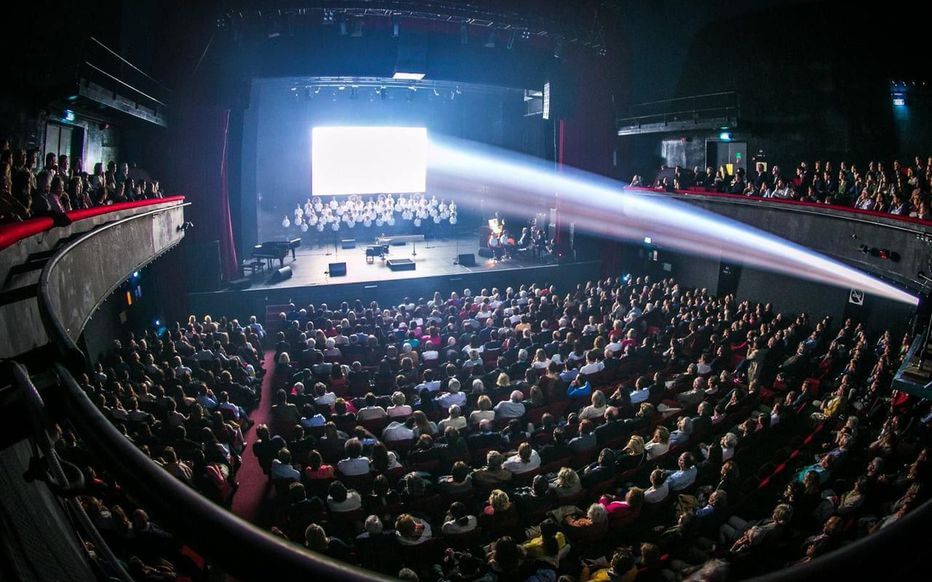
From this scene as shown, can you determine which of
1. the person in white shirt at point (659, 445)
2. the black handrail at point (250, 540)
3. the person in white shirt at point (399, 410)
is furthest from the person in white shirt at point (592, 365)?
the black handrail at point (250, 540)

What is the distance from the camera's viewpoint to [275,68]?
1814 centimetres

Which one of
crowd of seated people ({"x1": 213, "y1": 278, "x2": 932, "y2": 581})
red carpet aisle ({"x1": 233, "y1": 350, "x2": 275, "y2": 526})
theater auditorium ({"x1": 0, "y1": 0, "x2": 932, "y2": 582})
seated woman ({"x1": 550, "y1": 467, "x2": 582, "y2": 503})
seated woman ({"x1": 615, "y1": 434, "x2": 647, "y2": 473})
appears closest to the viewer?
theater auditorium ({"x1": 0, "y1": 0, "x2": 932, "y2": 582})

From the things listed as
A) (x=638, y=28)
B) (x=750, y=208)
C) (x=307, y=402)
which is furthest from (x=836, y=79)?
(x=307, y=402)

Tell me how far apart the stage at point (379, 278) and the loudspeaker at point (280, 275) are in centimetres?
19

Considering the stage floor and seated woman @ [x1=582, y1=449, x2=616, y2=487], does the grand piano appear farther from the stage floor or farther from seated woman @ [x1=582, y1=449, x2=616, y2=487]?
seated woman @ [x1=582, y1=449, x2=616, y2=487]

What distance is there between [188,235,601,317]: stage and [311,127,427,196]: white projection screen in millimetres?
3722

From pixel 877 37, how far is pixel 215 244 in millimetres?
21853

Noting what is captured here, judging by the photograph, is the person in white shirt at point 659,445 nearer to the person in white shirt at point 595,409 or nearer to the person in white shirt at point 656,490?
the person in white shirt at point 656,490

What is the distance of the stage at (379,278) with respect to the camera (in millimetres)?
18688

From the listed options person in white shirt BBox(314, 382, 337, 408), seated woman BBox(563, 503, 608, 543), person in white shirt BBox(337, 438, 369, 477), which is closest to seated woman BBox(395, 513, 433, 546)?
person in white shirt BBox(337, 438, 369, 477)

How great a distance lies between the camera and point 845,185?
1377cm

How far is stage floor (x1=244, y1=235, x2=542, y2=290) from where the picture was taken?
65.9 feet

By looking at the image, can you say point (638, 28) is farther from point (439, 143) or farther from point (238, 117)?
point (238, 117)

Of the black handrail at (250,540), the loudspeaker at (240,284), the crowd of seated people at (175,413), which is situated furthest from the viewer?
the loudspeaker at (240,284)
